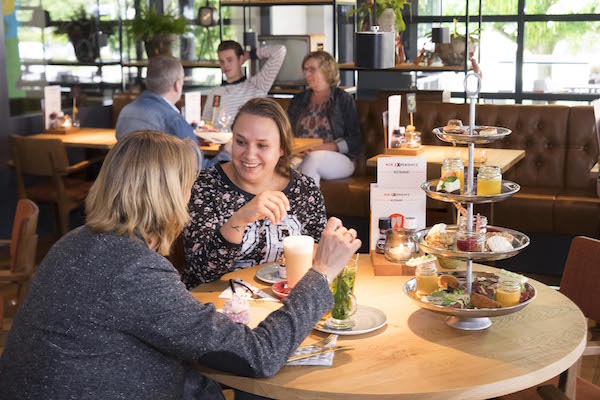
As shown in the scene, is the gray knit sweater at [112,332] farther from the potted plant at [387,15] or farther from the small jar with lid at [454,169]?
the potted plant at [387,15]

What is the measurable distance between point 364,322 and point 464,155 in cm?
310

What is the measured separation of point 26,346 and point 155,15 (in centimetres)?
625

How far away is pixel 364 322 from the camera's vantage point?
225 cm

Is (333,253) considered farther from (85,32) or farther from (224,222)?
(85,32)

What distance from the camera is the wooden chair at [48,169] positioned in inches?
232

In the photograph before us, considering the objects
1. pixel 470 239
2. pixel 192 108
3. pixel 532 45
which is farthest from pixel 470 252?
pixel 532 45

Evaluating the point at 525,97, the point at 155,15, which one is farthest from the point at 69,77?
the point at 525,97

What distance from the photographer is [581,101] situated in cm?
742

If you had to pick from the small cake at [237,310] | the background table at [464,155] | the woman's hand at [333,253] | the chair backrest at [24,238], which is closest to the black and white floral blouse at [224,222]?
the small cake at [237,310]

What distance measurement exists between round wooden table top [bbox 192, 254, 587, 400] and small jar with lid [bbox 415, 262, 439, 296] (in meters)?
0.08

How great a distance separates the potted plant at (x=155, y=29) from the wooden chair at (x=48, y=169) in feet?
5.93

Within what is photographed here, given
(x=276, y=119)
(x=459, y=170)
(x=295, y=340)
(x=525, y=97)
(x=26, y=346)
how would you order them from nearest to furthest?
(x=26, y=346) → (x=295, y=340) → (x=459, y=170) → (x=276, y=119) → (x=525, y=97)

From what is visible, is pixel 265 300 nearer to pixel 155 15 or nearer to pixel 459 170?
pixel 459 170

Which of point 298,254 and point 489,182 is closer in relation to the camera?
point 489,182
